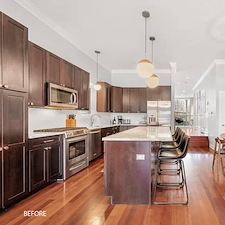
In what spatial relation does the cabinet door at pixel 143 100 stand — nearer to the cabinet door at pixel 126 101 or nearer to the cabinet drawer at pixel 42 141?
the cabinet door at pixel 126 101

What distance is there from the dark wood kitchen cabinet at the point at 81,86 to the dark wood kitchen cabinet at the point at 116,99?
2527 mm

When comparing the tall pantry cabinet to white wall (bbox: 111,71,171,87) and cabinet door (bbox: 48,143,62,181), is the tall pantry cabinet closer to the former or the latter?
cabinet door (bbox: 48,143,62,181)

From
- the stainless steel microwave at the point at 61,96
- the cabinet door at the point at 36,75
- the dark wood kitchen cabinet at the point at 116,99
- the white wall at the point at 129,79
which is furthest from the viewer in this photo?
the white wall at the point at 129,79

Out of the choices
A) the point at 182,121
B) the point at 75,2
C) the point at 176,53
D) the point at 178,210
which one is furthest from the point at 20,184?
the point at 182,121

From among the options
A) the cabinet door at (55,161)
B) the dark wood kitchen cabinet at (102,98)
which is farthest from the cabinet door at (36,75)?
the dark wood kitchen cabinet at (102,98)

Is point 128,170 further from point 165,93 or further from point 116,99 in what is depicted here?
point 165,93

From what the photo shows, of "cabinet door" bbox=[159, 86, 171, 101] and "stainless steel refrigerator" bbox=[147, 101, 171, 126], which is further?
"cabinet door" bbox=[159, 86, 171, 101]

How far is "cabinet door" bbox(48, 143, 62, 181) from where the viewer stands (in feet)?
12.8

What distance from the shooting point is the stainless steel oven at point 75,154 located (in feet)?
14.4

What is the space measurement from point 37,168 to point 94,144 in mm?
2697

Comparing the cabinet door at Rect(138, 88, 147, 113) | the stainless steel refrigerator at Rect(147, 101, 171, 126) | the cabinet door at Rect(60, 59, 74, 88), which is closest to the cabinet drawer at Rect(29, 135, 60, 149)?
the cabinet door at Rect(60, 59, 74, 88)

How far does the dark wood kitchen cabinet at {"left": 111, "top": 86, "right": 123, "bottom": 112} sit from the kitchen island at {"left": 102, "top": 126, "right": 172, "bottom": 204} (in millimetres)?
5619

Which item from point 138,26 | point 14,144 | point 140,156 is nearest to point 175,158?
point 140,156

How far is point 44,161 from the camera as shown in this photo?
372cm
